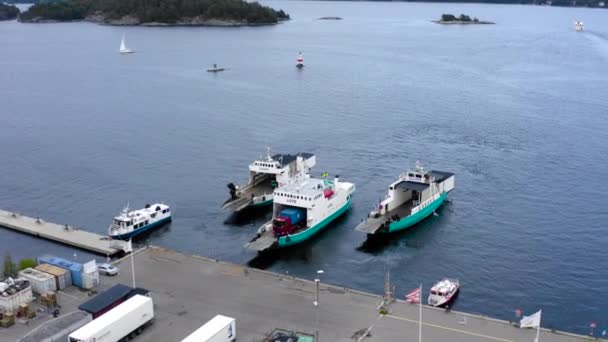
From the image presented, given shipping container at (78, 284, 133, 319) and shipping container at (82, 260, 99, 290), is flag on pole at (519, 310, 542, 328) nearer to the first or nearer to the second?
shipping container at (78, 284, 133, 319)

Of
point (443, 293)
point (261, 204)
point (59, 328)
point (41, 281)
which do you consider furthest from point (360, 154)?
point (59, 328)

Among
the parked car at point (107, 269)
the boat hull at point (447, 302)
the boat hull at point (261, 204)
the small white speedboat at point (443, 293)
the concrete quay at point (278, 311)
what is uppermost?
the parked car at point (107, 269)

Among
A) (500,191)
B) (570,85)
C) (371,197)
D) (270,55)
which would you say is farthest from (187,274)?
(270,55)

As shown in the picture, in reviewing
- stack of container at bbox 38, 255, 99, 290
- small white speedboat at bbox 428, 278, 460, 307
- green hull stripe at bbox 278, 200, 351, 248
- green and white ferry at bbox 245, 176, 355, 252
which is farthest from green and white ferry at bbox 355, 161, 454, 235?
stack of container at bbox 38, 255, 99, 290

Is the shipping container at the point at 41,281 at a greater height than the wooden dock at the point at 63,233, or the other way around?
the shipping container at the point at 41,281

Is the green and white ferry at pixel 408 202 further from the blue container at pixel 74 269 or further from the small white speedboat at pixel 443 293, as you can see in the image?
the blue container at pixel 74 269

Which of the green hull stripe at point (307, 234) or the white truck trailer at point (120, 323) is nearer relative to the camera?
the white truck trailer at point (120, 323)

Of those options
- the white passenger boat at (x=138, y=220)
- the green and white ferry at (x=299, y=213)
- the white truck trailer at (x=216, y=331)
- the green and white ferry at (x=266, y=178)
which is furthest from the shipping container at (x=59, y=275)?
the green and white ferry at (x=266, y=178)
